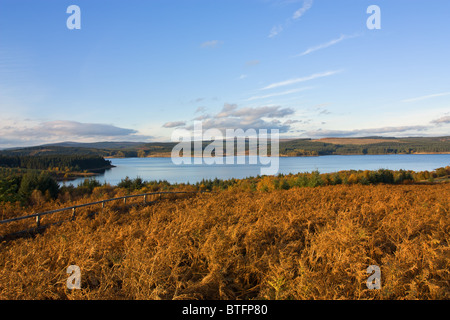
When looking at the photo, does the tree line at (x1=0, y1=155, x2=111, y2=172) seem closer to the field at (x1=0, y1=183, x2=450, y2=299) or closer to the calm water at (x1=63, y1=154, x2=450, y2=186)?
the calm water at (x1=63, y1=154, x2=450, y2=186)

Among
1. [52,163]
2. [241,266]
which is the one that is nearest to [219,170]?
[52,163]

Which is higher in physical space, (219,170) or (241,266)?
(241,266)

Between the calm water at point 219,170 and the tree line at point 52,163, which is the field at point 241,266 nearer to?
the calm water at point 219,170

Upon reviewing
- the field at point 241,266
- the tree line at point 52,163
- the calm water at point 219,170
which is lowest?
the calm water at point 219,170

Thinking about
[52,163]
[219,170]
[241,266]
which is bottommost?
[219,170]

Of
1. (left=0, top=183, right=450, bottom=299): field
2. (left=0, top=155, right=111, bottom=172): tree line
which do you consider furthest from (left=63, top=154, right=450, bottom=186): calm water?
(left=0, top=183, right=450, bottom=299): field

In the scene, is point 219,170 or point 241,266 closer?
point 241,266

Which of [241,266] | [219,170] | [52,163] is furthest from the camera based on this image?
[52,163]

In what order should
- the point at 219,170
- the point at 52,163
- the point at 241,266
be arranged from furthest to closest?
the point at 52,163 → the point at 219,170 → the point at 241,266

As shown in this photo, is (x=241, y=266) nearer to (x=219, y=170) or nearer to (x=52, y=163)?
(x=219, y=170)

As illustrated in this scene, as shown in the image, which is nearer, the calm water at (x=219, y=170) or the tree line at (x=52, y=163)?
the calm water at (x=219, y=170)

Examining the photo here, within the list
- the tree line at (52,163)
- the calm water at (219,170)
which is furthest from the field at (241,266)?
the tree line at (52,163)
